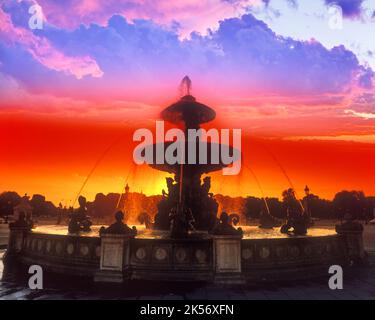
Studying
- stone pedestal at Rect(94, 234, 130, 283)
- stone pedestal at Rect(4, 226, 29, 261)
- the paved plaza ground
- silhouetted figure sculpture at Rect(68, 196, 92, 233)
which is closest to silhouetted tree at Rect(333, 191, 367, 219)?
silhouetted figure sculpture at Rect(68, 196, 92, 233)

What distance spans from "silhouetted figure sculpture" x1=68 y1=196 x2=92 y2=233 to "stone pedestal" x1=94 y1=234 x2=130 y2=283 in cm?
394

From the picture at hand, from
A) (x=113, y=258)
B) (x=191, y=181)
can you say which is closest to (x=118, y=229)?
(x=113, y=258)

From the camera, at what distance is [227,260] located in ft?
30.9

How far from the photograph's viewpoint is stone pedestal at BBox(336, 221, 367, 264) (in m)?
12.9

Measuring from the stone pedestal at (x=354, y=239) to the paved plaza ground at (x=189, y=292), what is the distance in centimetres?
346

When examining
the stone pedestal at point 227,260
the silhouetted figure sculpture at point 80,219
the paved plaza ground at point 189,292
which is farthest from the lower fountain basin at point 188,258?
the silhouetted figure sculpture at point 80,219

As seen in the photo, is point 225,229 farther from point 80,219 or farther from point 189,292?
point 80,219

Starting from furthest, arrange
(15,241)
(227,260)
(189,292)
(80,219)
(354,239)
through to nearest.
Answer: (80,219), (15,241), (354,239), (227,260), (189,292)

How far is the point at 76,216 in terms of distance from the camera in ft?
44.6

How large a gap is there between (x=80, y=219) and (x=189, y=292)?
676cm

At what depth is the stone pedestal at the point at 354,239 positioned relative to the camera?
42.3 ft

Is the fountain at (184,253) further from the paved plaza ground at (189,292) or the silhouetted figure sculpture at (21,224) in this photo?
the paved plaza ground at (189,292)

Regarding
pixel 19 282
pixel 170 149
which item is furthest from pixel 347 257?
pixel 19 282

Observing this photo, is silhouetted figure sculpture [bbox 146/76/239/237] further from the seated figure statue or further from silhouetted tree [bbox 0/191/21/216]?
silhouetted tree [bbox 0/191/21/216]
